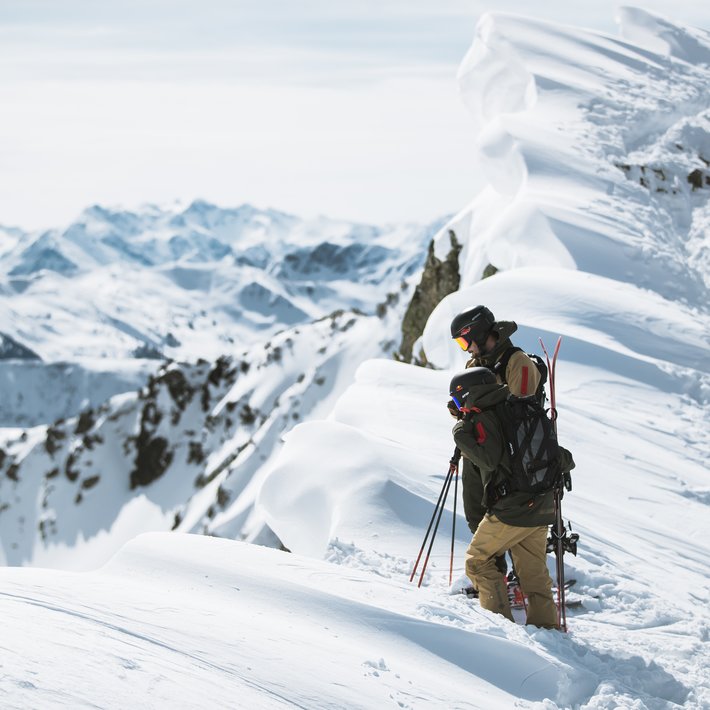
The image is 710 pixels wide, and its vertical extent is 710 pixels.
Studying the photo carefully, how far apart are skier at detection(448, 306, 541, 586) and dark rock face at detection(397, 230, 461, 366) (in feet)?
58.2

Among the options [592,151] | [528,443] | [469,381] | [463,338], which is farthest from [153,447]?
[528,443]

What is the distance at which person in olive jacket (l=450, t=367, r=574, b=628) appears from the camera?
6.14 metres

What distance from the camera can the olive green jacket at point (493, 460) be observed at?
20.0ft

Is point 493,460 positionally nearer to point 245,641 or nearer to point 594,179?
point 245,641

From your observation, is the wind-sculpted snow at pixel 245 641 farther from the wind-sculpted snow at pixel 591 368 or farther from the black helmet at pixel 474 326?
the black helmet at pixel 474 326

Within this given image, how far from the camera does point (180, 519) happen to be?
86.8 m

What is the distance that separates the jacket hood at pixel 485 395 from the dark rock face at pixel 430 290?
18.4 metres

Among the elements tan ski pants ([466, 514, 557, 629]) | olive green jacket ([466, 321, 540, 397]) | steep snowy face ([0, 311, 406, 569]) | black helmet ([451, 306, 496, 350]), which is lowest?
steep snowy face ([0, 311, 406, 569])

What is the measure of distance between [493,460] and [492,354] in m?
1.02

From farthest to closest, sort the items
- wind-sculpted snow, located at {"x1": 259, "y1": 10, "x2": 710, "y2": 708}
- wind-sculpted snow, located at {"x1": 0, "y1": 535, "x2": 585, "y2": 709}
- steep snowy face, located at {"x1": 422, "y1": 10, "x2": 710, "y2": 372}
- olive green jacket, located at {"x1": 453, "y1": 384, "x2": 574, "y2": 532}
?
1. steep snowy face, located at {"x1": 422, "y1": 10, "x2": 710, "y2": 372}
2. wind-sculpted snow, located at {"x1": 259, "y1": 10, "x2": 710, "y2": 708}
3. olive green jacket, located at {"x1": 453, "y1": 384, "x2": 574, "y2": 532}
4. wind-sculpted snow, located at {"x1": 0, "y1": 535, "x2": 585, "y2": 709}

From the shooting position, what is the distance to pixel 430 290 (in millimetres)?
32312

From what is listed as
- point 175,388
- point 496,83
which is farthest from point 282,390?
point 496,83

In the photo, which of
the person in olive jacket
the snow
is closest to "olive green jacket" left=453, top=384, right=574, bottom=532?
the person in olive jacket

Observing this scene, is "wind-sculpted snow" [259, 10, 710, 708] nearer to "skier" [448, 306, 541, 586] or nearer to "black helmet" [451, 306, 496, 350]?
"skier" [448, 306, 541, 586]
